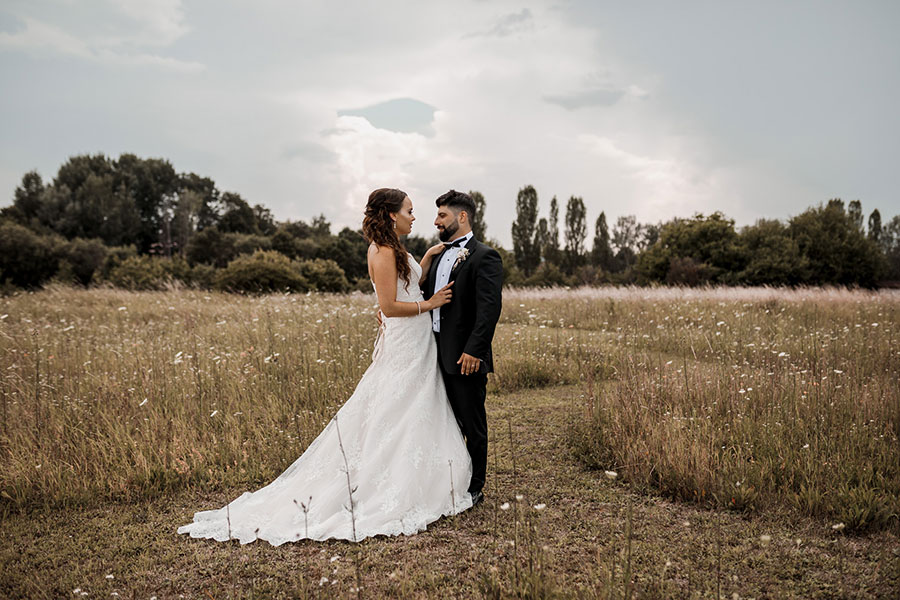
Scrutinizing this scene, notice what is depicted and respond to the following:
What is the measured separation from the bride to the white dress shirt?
11 cm

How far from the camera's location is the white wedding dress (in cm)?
409

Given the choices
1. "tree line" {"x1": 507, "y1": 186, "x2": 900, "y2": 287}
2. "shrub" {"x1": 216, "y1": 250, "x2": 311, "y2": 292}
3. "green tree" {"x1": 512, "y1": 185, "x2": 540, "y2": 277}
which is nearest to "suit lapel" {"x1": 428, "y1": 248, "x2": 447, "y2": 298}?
"shrub" {"x1": 216, "y1": 250, "x2": 311, "y2": 292}

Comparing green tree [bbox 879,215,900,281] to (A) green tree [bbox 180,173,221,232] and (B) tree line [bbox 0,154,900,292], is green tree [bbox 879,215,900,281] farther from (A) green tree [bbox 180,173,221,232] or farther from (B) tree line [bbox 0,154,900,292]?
(A) green tree [bbox 180,173,221,232]

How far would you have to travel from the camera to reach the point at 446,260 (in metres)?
4.57

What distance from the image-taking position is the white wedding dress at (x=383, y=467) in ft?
13.4

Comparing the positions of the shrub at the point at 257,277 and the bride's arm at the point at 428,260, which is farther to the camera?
the shrub at the point at 257,277

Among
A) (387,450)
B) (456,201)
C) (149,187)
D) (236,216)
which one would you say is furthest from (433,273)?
(149,187)

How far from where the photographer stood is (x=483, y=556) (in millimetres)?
3682

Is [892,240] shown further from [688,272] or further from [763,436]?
[763,436]

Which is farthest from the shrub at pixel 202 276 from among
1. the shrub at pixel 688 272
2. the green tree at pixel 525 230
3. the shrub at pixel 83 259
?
the shrub at pixel 688 272

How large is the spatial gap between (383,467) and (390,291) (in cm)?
139

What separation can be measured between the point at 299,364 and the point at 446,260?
4.12m

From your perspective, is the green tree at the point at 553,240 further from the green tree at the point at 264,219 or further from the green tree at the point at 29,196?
the green tree at the point at 29,196

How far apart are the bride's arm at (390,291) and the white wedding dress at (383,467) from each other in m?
0.16
